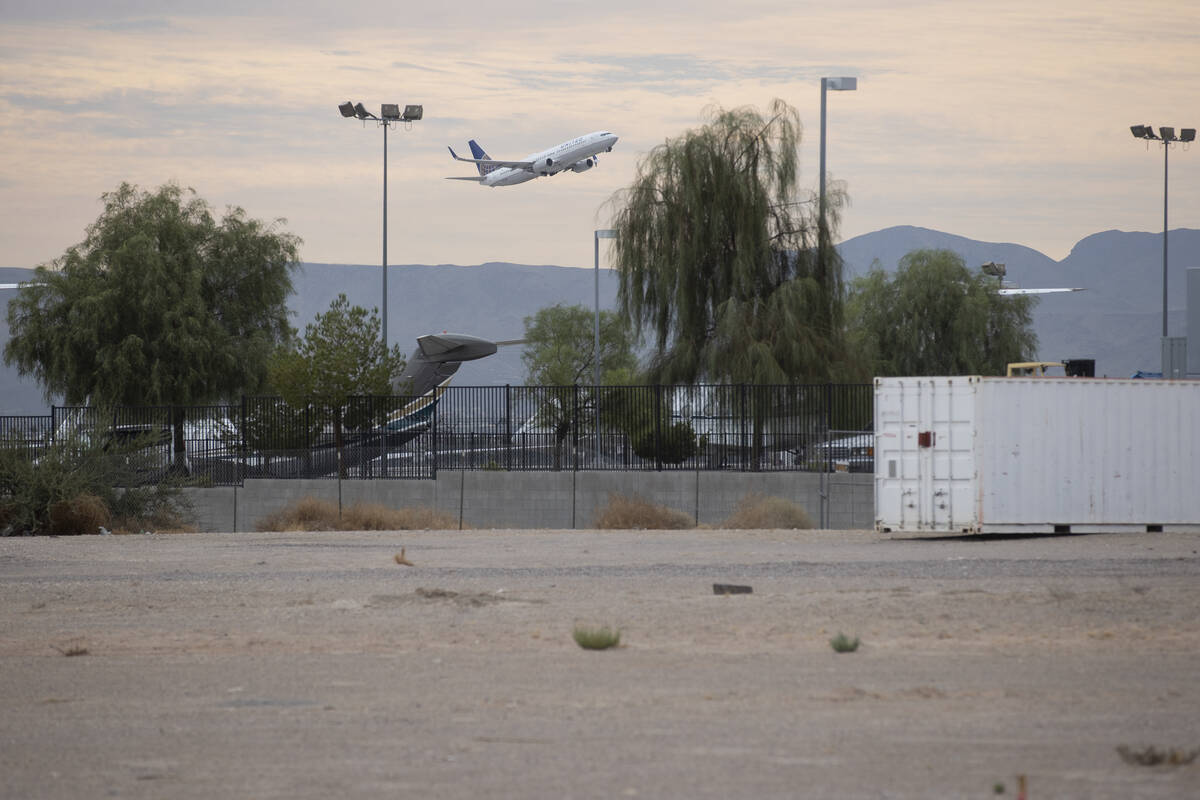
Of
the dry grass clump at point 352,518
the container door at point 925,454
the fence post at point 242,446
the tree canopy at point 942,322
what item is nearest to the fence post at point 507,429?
the dry grass clump at point 352,518

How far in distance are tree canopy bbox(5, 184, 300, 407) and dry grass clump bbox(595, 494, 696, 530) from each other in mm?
21304

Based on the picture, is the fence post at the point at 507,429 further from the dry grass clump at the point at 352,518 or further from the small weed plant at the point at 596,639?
the small weed plant at the point at 596,639

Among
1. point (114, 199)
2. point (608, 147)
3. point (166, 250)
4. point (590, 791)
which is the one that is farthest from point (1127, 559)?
point (608, 147)

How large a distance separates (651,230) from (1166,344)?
20.8 m

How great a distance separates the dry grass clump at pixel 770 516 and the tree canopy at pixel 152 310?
78.1ft

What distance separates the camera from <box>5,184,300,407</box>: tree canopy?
47.8 m

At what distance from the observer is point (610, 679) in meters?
10.6

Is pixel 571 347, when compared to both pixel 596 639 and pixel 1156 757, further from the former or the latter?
pixel 1156 757

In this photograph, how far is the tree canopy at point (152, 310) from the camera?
4781 cm

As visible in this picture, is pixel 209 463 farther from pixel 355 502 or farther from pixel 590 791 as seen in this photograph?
pixel 590 791

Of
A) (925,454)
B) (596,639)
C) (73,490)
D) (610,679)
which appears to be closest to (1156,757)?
(610,679)

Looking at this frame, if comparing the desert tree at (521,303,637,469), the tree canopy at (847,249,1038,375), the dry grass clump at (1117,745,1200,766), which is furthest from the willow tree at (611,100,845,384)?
the desert tree at (521,303,637,469)

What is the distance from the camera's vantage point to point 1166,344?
165ft

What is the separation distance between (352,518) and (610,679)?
22.8 m
